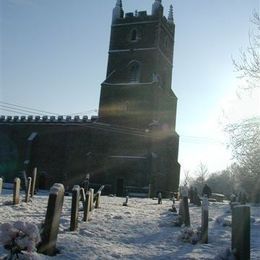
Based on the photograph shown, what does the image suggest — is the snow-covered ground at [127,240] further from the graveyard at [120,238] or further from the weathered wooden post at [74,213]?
the weathered wooden post at [74,213]

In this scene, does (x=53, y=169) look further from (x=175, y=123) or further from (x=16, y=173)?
(x=175, y=123)

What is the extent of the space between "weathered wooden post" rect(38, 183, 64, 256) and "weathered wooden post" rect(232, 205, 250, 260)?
105 inches

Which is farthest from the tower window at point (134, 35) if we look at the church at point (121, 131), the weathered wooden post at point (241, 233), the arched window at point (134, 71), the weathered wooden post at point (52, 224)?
the weathered wooden post at point (241, 233)

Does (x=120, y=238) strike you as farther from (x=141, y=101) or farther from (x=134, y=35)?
(x=134, y=35)

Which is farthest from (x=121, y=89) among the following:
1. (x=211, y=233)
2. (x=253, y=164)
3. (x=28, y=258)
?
(x=28, y=258)

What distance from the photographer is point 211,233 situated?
32.3 feet

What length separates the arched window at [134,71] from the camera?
44.0 m

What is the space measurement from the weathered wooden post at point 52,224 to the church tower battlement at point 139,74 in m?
34.5

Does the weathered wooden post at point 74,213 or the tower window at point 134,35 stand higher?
the tower window at point 134,35

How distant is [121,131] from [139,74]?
6775 millimetres

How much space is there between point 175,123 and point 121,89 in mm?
6855

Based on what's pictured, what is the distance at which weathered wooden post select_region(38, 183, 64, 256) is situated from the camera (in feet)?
20.9

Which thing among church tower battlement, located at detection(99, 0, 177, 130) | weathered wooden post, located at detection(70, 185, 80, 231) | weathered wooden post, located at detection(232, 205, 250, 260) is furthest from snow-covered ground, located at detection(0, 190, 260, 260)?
church tower battlement, located at detection(99, 0, 177, 130)

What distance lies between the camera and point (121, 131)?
40844 mm
